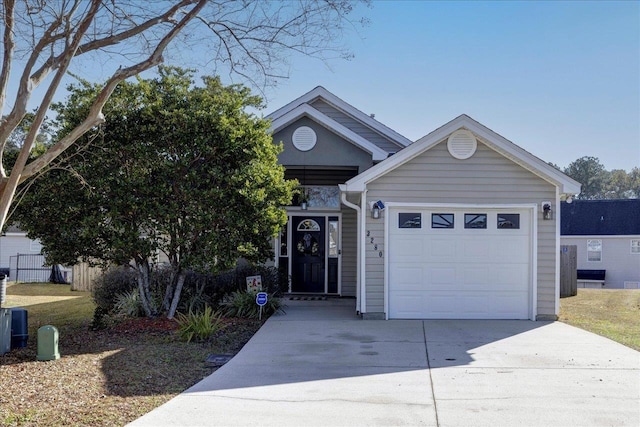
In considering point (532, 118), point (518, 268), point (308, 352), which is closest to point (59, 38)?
point (308, 352)

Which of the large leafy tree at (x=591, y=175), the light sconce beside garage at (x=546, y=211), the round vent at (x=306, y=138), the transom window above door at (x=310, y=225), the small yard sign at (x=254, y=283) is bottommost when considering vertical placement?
the small yard sign at (x=254, y=283)

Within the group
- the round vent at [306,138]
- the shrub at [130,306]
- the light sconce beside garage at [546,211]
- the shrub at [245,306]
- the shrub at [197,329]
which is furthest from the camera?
the round vent at [306,138]

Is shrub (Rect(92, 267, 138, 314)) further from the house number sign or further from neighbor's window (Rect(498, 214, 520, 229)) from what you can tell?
neighbor's window (Rect(498, 214, 520, 229))

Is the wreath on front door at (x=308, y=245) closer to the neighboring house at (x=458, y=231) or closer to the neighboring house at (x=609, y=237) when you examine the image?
the neighboring house at (x=458, y=231)

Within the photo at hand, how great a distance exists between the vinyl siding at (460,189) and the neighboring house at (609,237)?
2225 centimetres

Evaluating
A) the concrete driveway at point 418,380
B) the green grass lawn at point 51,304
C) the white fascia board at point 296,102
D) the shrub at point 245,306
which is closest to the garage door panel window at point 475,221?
the concrete driveway at point 418,380

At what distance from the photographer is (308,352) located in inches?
336

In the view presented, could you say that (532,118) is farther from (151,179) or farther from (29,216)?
(29,216)

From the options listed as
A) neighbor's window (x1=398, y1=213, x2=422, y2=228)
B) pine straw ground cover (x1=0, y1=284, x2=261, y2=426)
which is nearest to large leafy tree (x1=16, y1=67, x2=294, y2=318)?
pine straw ground cover (x1=0, y1=284, x2=261, y2=426)

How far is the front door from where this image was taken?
1527cm

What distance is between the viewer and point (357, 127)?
1571 centimetres

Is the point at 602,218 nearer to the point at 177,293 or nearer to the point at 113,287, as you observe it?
the point at 177,293

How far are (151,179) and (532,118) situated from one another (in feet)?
38.9

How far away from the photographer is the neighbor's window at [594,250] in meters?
32.0
